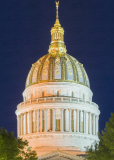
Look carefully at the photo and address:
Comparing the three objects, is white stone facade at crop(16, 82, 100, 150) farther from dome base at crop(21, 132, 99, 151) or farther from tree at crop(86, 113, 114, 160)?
tree at crop(86, 113, 114, 160)

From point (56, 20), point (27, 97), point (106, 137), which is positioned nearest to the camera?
point (106, 137)

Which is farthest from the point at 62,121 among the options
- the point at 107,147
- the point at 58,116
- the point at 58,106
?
the point at 107,147

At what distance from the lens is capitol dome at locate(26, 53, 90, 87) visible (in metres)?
135

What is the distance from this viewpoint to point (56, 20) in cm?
14888

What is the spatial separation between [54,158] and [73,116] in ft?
61.7

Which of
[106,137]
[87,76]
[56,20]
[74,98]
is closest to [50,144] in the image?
[74,98]

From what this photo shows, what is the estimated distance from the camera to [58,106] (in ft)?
427

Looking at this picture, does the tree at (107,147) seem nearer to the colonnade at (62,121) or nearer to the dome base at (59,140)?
the dome base at (59,140)

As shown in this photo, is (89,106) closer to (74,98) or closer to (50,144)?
(74,98)

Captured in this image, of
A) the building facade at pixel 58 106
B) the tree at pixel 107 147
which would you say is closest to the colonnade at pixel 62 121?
the building facade at pixel 58 106

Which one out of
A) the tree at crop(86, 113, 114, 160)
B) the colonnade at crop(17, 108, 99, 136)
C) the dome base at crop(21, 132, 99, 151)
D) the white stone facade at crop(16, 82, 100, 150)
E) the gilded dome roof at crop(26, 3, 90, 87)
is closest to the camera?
the tree at crop(86, 113, 114, 160)

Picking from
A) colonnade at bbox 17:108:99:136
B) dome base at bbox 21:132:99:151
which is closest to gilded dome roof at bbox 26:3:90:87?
colonnade at bbox 17:108:99:136

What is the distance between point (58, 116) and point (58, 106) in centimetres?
265

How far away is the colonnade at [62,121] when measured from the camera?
129738 millimetres
